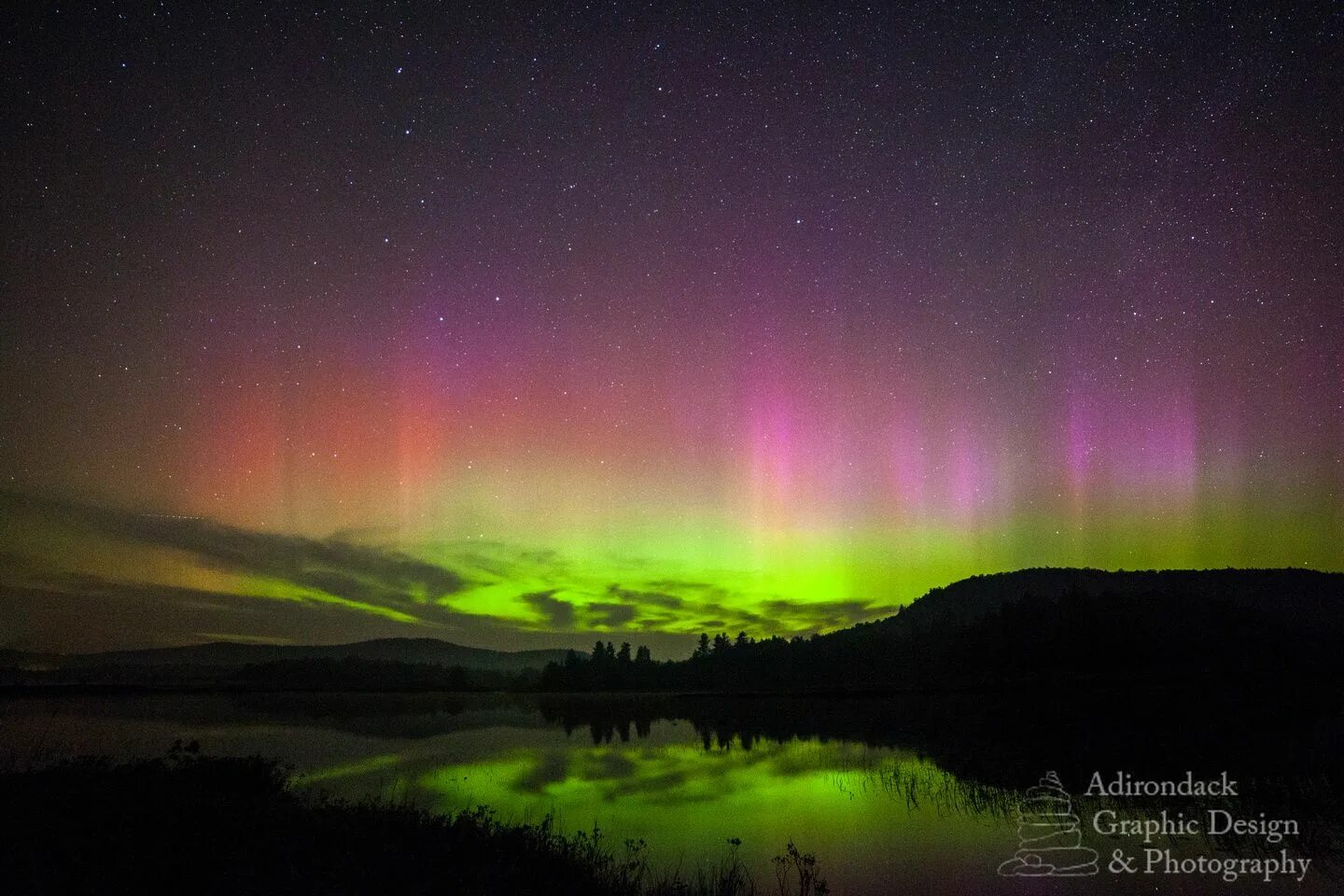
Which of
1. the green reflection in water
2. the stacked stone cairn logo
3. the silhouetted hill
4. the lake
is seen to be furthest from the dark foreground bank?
the silhouetted hill

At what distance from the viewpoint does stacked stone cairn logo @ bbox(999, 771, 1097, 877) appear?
17.6 meters

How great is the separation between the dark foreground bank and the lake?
2.66 m

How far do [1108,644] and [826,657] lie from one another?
167 feet

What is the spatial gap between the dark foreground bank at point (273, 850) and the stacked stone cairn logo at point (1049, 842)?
5186 mm

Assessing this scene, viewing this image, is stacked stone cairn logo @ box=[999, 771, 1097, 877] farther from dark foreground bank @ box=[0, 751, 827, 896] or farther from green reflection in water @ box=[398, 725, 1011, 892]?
dark foreground bank @ box=[0, 751, 827, 896]

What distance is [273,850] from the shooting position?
12.9m

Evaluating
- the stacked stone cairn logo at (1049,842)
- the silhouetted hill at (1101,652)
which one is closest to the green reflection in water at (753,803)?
the stacked stone cairn logo at (1049,842)

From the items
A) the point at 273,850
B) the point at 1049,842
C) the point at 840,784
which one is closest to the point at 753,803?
the point at 840,784

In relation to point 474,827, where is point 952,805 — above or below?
below

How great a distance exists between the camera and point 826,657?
146 m

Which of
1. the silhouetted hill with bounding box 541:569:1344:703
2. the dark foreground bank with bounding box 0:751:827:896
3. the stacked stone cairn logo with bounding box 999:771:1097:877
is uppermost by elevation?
the dark foreground bank with bounding box 0:751:827:896

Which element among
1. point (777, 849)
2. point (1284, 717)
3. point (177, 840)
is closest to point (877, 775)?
point (777, 849)

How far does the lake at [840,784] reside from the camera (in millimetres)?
18297

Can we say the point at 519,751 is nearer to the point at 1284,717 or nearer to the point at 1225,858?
the point at 1225,858
